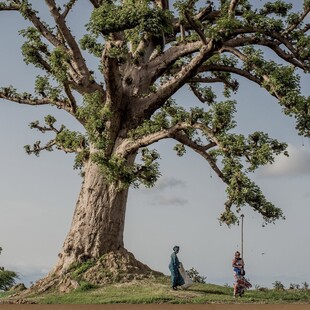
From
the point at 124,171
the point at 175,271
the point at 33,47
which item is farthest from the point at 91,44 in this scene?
the point at 175,271

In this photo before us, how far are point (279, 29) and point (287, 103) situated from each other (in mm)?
3102

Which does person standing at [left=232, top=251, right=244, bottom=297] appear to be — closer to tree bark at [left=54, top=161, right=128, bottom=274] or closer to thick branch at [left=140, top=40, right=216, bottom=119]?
tree bark at [left=54, top=161, right=128, bottom=274]

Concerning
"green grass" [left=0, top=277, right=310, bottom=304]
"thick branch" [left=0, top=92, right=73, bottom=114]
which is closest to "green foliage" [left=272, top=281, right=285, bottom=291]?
"green grass" [left=0, top=277, right=310, bottom=304]

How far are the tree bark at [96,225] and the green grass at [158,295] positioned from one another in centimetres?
187

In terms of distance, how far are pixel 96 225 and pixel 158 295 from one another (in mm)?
4977

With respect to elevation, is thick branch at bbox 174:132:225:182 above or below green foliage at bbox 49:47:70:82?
below

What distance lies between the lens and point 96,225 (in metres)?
23.9

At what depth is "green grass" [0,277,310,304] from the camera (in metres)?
19.3

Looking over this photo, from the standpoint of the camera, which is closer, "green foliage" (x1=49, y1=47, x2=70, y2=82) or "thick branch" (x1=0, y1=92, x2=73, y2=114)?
"green foliage" (x1=49, y1=47, x2=70, y2=82)

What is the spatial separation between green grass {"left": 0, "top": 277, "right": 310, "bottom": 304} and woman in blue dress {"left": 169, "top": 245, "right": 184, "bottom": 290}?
1.05ft

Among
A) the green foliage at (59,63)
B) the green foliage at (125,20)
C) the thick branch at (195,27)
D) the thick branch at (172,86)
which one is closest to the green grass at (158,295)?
the thick branch at (172,86)

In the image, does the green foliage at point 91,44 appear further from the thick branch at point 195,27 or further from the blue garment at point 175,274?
the blue garment at point 175,274

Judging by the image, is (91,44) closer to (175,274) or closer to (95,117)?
(95,117)

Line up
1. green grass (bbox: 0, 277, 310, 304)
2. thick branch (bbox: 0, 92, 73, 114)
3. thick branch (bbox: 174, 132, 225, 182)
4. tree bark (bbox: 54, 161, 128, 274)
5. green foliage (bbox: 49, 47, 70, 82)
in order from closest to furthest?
1. green grass (bbox: 0, 277, 310, 304)
2. tree bark (bbox: 54, 161, 128, 274)
3. green foliage (bbox: 49, 47, 70, 82)
4. thick branch (bbox: 174, 132, 225, 182)
5. thick branch (bbox: 0, 92, 73, 114)
